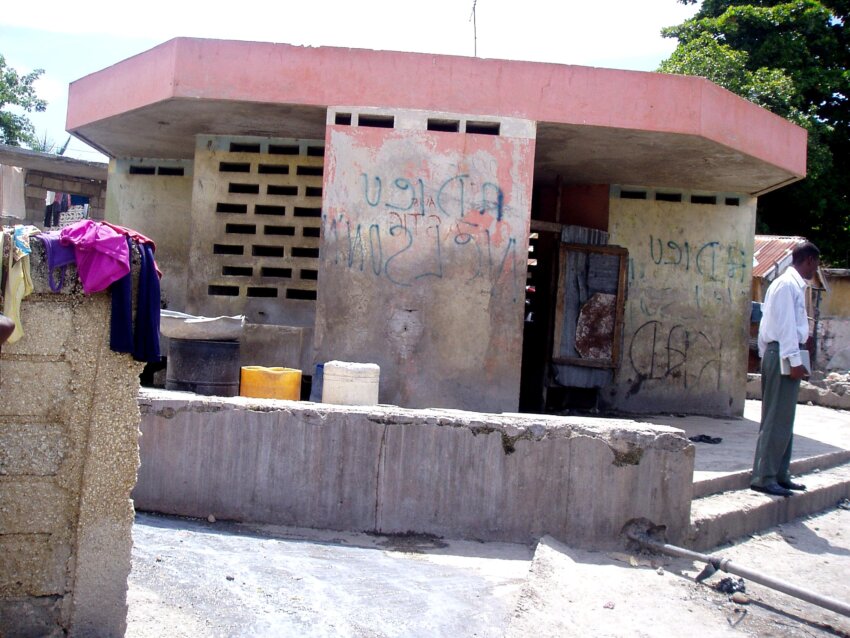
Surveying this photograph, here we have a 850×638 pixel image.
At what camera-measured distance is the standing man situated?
5.72 m

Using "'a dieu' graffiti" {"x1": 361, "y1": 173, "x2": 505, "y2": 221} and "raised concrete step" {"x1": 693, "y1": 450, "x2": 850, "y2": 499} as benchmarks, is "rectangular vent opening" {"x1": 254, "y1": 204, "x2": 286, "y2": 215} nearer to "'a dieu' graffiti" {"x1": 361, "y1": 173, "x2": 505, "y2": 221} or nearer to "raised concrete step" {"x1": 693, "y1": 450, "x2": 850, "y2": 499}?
Result: "'a dieu' graffiti" {"x1": 361, "y1": 173, "x2": 505, "y2": 221}

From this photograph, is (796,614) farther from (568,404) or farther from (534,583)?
(568,404)

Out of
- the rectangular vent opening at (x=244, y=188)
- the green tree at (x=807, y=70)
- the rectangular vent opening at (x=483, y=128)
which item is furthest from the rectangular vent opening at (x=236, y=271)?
the green tree at (x=807, y=70)

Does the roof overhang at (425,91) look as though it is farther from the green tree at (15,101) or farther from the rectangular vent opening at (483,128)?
the green tree at (15,101)

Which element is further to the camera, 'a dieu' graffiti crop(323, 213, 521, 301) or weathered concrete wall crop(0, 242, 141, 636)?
'a dieu' graffiti crop(323, 213, 521, 301)

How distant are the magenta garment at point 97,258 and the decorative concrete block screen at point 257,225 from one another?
5.43 meters

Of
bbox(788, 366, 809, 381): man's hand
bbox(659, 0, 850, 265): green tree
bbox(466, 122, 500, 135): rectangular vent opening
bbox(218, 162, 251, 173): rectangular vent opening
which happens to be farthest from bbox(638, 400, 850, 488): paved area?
bbox(659, 0, 850, 265): green tree

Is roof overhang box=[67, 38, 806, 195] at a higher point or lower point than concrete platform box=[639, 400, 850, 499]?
higher

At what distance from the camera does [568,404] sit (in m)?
9.80

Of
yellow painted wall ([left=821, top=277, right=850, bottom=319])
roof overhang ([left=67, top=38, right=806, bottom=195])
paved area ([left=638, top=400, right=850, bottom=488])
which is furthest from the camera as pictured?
yellow painted wall ([left=821, top=277, right=850, bottom=319])

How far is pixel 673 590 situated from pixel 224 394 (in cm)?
397

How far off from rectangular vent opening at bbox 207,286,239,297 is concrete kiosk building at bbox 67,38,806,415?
A: 0.02m

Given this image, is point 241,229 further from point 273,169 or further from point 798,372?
point 798,372

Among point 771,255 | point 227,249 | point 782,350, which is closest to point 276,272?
point 227,249
